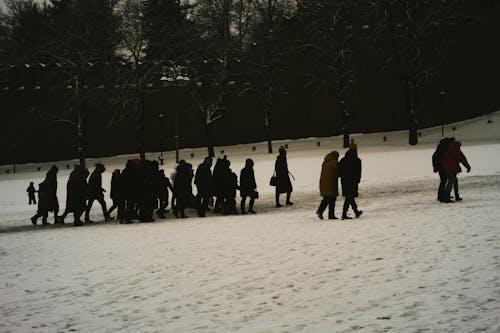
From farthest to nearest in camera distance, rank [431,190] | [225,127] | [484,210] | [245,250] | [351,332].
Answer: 1. [225,127]
2. [431,190]
3. [484,210]
4. [245,250]
5. [351,332]

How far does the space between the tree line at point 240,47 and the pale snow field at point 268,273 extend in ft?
82.4

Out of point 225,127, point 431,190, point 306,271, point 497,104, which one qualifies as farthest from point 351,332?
point 225,127

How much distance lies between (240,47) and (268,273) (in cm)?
3853

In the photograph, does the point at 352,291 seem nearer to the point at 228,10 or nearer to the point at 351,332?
the point at 351,332

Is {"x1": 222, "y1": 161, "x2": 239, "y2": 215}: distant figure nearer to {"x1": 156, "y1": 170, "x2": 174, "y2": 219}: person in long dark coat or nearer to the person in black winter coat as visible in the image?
the person in black winter coat

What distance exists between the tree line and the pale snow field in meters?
25.1

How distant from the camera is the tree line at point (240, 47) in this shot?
42625 millimetres

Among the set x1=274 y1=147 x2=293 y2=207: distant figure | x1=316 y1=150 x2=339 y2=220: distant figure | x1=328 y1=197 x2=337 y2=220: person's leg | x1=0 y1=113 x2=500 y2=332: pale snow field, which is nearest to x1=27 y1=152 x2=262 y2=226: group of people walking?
x1=0 y1=113 x2=500 y2=332: pale snow field

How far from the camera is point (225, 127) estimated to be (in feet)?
172

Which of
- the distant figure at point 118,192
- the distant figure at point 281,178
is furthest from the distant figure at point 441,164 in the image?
the distant figure at point 118,192

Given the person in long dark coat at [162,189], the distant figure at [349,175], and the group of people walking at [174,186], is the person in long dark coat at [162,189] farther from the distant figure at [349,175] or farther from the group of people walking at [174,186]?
the distant figure at [349,175]

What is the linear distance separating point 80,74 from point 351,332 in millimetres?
40630

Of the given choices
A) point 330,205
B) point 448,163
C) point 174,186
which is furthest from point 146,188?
point 448,163

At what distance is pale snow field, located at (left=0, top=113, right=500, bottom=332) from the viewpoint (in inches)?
287
